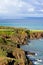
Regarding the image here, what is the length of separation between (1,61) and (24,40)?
2076 inches

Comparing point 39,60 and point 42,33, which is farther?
point 42,33

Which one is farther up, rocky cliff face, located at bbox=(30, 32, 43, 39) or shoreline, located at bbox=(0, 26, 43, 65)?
shoreline, located at bbox=(0, 26, 43, 65)

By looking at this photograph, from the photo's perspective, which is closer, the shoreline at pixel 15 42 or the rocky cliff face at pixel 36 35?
the shoreline at pixel 15 42

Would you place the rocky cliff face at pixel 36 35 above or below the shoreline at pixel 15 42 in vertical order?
below

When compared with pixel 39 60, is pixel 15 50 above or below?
above

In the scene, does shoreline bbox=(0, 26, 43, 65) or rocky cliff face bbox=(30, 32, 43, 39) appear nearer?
shoreline bbox=(0, 26, 43, 65)

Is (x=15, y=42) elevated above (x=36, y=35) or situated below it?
above

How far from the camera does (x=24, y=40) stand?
3519 inches

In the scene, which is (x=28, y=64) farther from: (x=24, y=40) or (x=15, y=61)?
(x=24, y=40)

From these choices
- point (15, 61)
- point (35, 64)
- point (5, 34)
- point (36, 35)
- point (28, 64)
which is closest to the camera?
point (15, 61)

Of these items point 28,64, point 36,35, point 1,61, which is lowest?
point 36,35

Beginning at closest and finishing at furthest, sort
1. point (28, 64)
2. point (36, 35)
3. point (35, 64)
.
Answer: point (28, 64), point (35, 64), point (36, 35)

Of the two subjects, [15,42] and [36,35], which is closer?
[15,42]

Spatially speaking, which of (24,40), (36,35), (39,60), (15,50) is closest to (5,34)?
(24,40)
